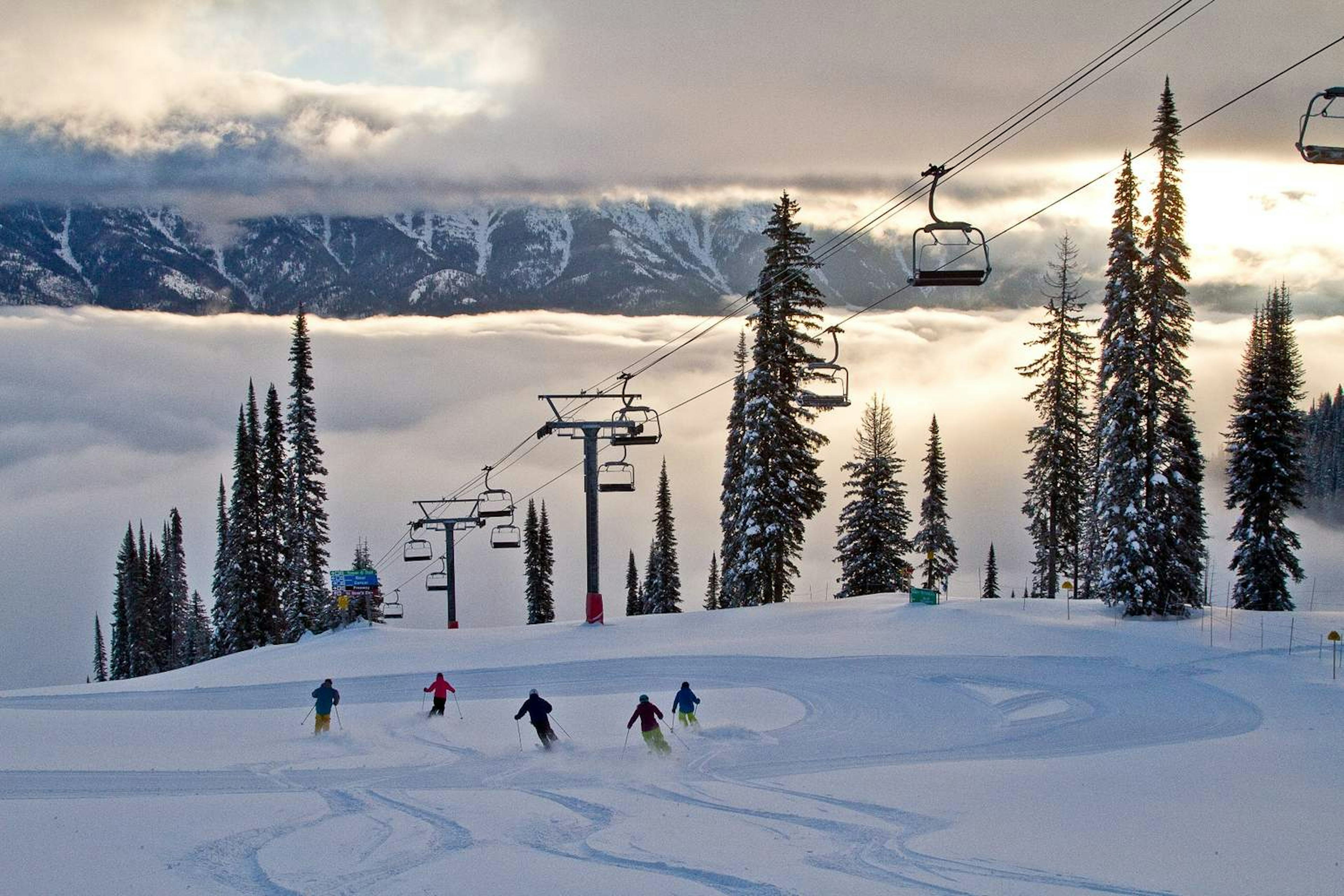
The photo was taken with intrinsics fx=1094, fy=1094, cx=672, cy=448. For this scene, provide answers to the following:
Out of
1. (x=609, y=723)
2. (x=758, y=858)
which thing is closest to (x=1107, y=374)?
(x=609, y=723)

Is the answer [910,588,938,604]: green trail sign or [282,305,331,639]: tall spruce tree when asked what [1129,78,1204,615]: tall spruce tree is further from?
[282,305,331,639]: tall spruce tree

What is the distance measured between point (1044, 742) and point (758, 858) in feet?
36.6

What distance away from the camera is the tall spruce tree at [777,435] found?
49.2 metres

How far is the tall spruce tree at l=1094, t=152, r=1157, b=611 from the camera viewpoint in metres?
41.8

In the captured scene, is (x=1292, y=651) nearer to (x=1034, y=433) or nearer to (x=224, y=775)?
(x=1034, y=433)

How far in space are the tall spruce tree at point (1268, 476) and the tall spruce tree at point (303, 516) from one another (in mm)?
51965

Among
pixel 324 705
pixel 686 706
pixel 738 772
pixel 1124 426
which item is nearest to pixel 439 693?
pixel 324 705

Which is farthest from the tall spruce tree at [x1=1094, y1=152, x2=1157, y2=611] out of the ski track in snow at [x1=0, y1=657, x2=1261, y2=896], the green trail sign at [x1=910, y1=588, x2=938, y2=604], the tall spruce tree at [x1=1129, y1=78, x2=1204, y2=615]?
the ski track in snow at [x1=0, y1=657, x2=1261, y2=896]

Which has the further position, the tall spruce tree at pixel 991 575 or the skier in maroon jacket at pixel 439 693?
the tall spruce tree at pixel 991 575

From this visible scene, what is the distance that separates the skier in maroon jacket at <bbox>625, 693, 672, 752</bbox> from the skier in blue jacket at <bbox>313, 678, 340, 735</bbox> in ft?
25.7

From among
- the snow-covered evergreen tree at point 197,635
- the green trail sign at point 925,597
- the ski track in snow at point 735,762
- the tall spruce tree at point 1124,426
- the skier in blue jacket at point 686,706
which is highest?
the tall spruce tree at point 1124,426

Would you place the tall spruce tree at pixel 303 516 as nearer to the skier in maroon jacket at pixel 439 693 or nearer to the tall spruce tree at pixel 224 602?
the tall spruce tree at pixel 224 602

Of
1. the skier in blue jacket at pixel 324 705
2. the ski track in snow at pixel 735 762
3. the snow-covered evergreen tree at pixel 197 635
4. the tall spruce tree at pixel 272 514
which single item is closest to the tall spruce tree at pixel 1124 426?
the ski track in snow at pixel 735 762

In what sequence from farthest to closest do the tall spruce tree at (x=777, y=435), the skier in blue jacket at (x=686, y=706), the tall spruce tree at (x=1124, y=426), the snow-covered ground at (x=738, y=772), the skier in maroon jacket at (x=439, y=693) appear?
the tall spruce tree at (x=777, y=435), the tall spruce tree at (x=1124, y=426), the skier in maroon jacket at (x=439, y=693), the skier in blue jacket at (x=686, y=706), the snow-covered ground at (x=738, y=772)
